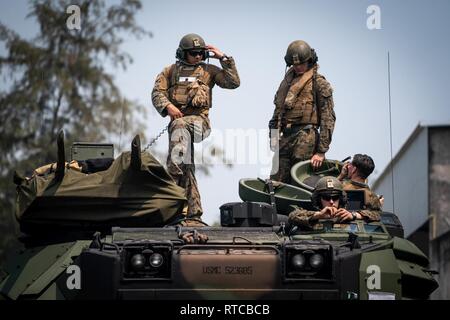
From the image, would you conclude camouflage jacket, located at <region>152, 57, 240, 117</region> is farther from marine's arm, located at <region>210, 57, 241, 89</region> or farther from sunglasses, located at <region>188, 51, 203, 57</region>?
sunglasses, located at <region>188, 51, 203, 57</region>

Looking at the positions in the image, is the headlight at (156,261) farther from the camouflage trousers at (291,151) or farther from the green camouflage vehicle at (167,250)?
the camouflage trousers at (291,151)

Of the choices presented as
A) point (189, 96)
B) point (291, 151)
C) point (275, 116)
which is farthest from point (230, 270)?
point (275, 116)

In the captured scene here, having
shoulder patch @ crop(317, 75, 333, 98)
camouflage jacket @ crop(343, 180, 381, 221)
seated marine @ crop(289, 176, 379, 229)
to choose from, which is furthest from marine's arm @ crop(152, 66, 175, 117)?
seated marine @ crop(289, 176, 379, 229)

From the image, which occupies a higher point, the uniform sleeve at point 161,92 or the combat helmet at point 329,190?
the uniform sleeve at point 161,92

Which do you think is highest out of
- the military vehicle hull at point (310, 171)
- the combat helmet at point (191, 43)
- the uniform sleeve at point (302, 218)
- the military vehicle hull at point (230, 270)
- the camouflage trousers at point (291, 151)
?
the combat helmet at point (191, 43)

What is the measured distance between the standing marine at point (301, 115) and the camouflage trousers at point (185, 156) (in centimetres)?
124

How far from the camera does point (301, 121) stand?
18578 mm

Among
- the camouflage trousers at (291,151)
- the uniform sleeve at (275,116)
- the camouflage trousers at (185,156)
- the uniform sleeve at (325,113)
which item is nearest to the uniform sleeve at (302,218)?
the camouflage trousers at (185,156)

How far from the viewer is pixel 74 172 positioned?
1575 centimetres

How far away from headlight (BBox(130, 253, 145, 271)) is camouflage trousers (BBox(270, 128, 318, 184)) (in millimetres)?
4297

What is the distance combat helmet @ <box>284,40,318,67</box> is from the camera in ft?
61.0

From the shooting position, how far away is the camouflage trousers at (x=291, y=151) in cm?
1838
